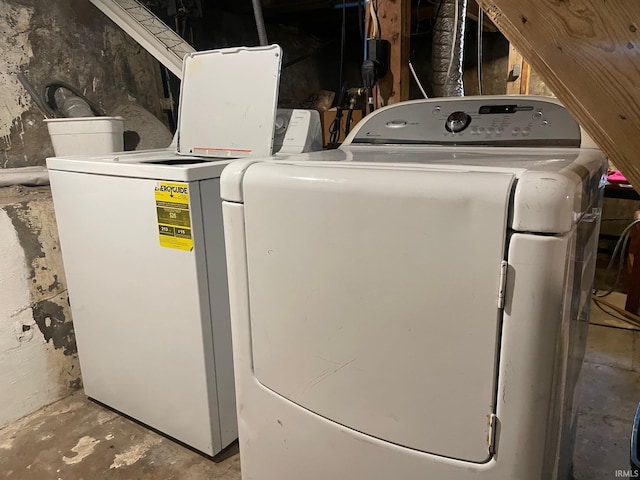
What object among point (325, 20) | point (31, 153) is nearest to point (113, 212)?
point (31, 153)

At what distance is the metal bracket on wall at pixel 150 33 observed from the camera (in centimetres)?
198

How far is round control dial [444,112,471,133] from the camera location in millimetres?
1352

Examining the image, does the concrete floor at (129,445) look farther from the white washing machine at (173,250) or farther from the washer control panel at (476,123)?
the washer control panel at (476,123)

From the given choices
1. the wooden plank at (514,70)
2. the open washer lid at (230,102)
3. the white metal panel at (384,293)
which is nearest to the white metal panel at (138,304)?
the open washer lid at (230,102)

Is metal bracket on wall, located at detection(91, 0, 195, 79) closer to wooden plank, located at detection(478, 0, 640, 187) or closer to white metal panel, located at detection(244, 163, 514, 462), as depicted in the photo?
white metal panel, located at detection(244, 163, 514, 462)

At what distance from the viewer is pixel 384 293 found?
802mm

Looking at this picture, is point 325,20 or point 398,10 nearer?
point 398,10

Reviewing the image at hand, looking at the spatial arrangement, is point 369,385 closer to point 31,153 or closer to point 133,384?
point 133,384

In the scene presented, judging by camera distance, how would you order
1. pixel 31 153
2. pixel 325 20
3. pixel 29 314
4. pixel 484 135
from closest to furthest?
pixel 484 135
pixel 29 314
pixel 31 153
pixel 325 20

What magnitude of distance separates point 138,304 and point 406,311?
1055mm

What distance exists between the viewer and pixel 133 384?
1674mm

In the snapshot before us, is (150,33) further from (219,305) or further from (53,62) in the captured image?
(219,305)

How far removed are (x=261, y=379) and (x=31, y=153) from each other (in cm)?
173

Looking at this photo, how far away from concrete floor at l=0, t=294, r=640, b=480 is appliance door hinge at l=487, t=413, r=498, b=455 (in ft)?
3.08
